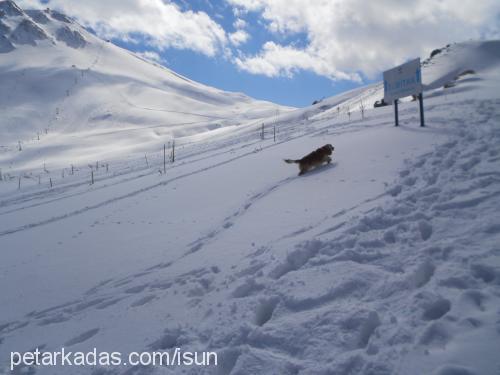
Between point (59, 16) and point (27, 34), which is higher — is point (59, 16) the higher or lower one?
the higher one

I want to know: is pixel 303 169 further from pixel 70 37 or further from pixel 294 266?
pixel 70 37

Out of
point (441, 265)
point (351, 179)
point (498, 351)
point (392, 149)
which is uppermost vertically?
point (392, 149)

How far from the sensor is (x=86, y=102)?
253 feet

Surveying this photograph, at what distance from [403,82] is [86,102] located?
82.4 metres

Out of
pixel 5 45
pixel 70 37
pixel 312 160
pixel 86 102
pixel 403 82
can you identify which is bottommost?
pixel 312 160

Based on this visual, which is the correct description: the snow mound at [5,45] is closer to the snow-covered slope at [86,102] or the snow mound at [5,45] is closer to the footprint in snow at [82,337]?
the snow-covered slope at [86,102]

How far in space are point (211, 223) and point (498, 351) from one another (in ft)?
16.5

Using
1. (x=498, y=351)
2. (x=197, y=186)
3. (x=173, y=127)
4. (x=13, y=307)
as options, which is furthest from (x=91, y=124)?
(x=498, y=351)

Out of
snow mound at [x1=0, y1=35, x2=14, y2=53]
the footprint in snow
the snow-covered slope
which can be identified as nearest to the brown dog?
the footprint in snow

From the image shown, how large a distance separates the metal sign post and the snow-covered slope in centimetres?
3208

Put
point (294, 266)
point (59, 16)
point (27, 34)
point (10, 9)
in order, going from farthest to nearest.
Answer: point (59, 16)
point (10, 9)
point (27, 34)
point (294, 266)

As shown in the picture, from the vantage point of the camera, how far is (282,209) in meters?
6.27

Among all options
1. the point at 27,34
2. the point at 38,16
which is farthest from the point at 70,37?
the point at 38,16

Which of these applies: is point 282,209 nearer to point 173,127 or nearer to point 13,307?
point 13,307
